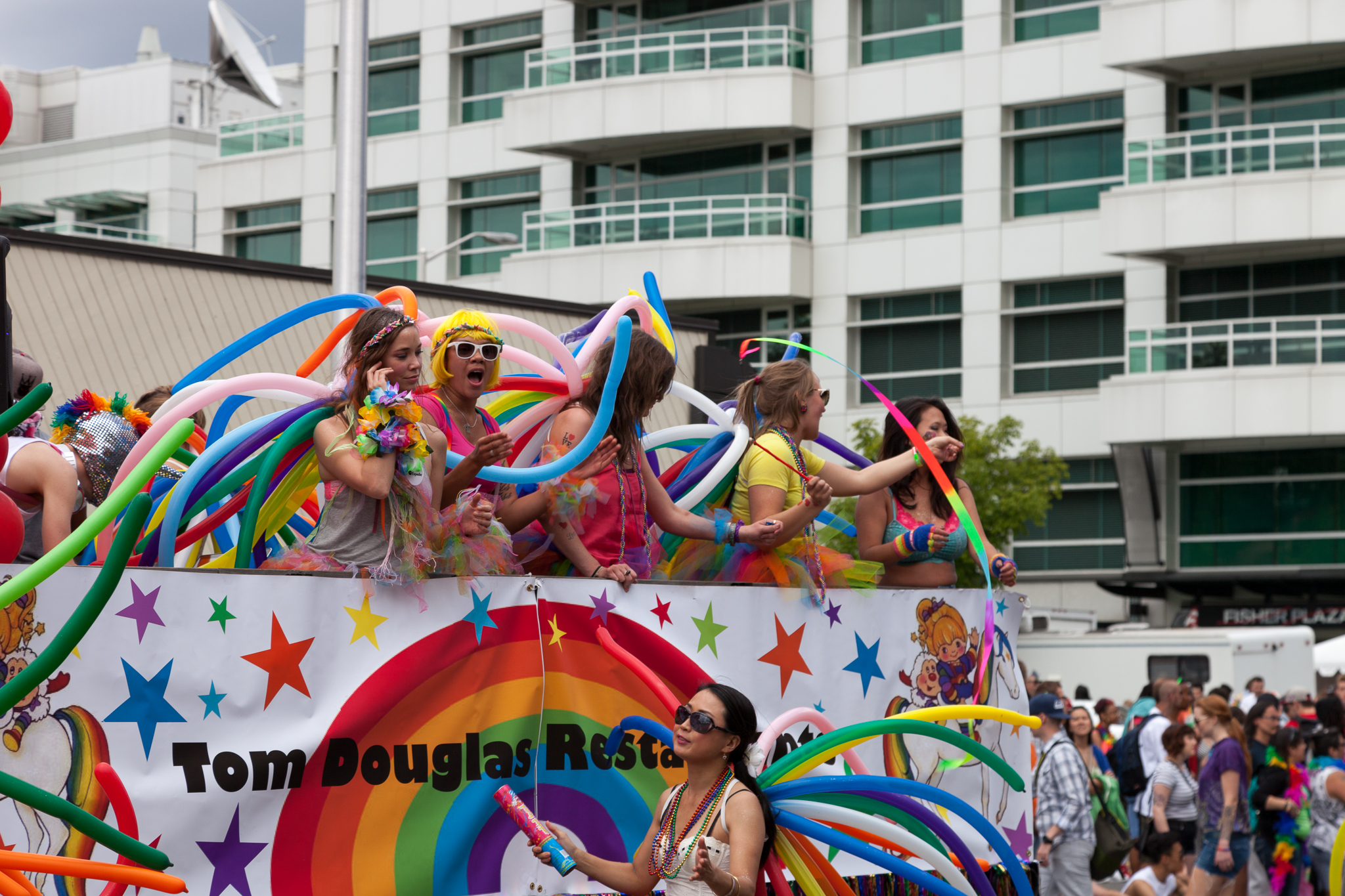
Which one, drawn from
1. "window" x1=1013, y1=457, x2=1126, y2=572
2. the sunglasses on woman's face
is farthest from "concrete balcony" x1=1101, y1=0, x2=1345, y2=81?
the sunglasses on woman's face

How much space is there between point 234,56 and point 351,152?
28202 mm

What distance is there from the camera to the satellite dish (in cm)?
3734

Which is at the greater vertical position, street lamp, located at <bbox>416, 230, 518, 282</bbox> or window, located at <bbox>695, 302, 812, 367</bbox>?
street lamp, located at <bbox>416, 230, 518, 282</bbox>

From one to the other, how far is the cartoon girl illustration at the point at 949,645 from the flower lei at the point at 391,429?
7.78ft

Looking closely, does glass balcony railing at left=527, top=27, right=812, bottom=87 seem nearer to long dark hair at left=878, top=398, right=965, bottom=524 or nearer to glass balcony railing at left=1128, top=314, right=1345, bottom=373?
glass balcony railing at left=1128, top=314, right=1345, bottom=373

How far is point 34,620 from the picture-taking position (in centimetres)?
429

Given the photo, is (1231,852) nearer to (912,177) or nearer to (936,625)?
(936,625)

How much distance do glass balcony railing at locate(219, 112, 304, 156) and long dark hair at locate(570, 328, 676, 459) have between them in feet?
114

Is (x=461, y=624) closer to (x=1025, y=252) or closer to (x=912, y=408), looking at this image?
(x=912, y=408)

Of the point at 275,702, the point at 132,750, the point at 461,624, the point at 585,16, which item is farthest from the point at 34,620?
the point at 585,16

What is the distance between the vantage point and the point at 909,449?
23.0 ft

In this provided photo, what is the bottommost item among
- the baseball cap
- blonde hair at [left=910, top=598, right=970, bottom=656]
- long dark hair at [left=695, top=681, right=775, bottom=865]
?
the baseball cap

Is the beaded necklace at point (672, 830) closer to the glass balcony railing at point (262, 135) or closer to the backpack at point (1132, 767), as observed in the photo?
the backpack at point (1132, 767)

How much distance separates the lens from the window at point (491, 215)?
35.8 metres
